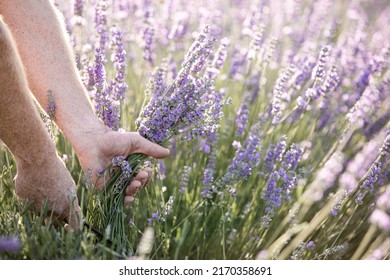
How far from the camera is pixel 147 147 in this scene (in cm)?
168

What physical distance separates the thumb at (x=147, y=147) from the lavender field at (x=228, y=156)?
0.10 feet

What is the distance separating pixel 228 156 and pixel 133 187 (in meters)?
0.71

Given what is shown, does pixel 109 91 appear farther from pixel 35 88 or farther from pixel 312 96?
pixel 312 96

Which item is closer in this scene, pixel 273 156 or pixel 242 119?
pixel 273 156

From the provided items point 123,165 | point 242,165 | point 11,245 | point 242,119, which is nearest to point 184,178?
point 242,165

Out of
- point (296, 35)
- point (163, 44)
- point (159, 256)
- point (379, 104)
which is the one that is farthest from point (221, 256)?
point (296, 35)

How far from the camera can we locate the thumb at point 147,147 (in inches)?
66.2

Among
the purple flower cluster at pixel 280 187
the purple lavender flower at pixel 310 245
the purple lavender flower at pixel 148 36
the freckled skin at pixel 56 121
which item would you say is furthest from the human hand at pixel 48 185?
the purple lavender flower at pixel 148 36

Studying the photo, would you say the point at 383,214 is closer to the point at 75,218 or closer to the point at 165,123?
the point at 165,123

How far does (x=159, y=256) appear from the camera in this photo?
5.93ft

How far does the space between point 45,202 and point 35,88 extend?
438 millimetres

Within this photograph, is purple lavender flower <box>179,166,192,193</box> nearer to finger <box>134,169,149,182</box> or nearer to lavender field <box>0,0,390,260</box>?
lavender field <box>0,0,390,260</box>

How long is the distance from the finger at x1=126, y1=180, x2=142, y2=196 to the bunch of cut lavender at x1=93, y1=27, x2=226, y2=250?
16 mm

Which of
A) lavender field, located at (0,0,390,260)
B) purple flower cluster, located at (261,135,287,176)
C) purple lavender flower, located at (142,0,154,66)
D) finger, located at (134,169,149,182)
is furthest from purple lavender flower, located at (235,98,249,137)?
finger, located at (134,169,149,182)
